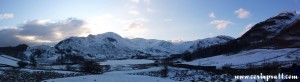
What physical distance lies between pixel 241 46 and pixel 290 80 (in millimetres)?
156184

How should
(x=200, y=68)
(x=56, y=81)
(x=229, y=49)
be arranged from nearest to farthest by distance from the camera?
(x=56, y=81) < (x=200, y=68) < (x=229, y=49)

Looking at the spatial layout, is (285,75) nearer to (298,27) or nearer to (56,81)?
(56,81)

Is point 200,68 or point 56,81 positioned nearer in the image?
point 56,81

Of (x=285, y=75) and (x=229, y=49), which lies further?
(x=229, y=49)

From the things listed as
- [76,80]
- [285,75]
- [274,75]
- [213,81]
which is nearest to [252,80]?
[285,75]

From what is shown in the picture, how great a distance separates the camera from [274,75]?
18.5 m

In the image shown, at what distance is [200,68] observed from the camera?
278 feet

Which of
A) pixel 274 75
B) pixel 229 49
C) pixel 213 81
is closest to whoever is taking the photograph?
pixel 274 75

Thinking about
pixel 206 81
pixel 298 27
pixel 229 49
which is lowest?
pixel 206 81

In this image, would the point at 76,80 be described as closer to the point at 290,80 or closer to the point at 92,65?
the point at 290,80

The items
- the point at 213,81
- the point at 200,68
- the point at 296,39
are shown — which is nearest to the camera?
the point at 213,81

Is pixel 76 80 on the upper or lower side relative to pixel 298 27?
lower

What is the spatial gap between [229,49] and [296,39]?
2828 cm

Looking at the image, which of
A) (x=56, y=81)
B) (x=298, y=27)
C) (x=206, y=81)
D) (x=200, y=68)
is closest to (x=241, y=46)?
(x=298, y=27)
